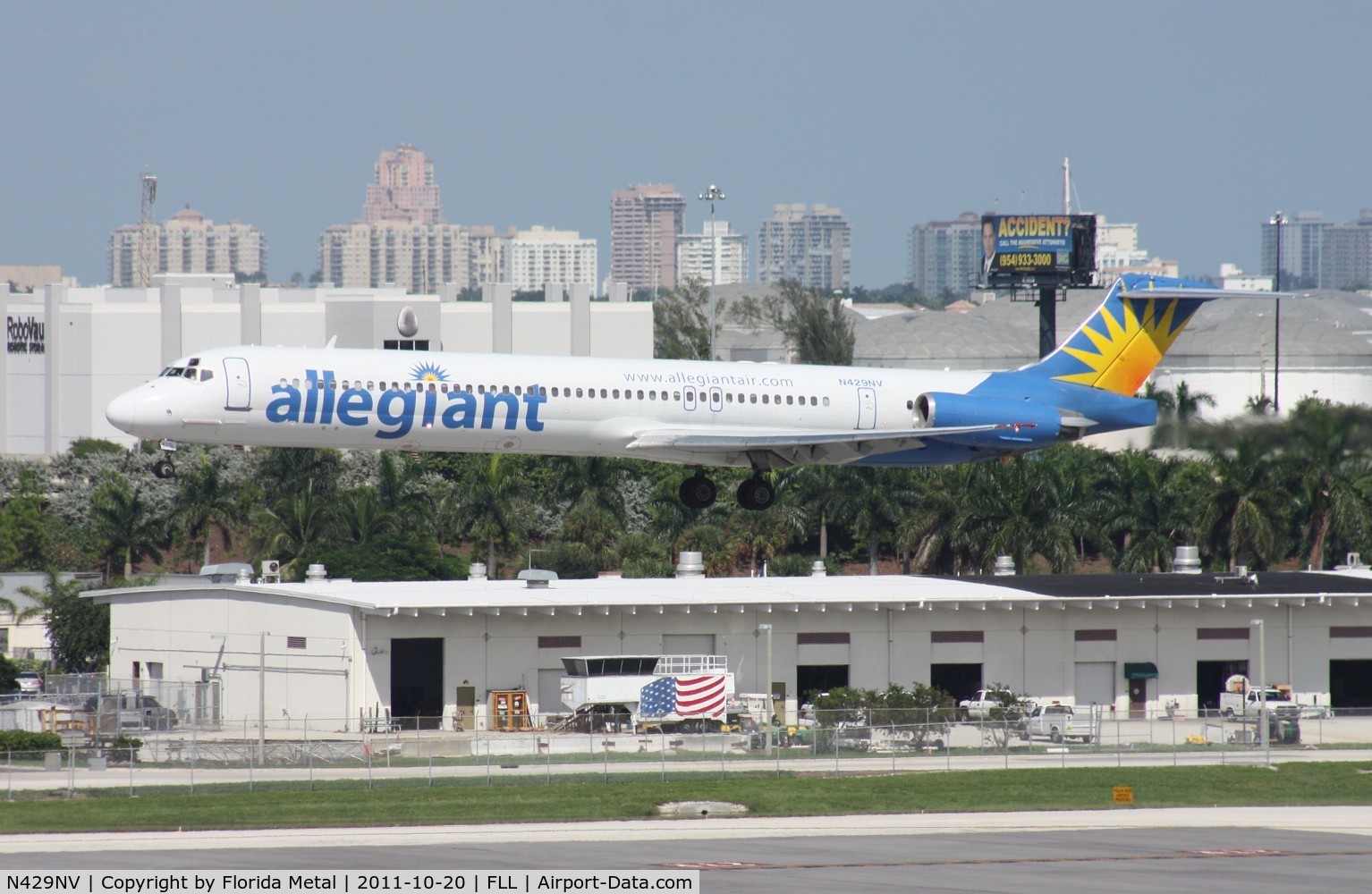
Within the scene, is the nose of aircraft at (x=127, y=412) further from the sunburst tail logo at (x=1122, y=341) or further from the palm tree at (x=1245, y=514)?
the palm tree at (x=1245, y=514)

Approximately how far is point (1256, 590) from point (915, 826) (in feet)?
105

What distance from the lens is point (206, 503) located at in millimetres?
93688

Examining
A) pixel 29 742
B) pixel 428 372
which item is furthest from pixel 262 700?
pixel 428 372

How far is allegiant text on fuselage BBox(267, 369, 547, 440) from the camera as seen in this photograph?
149 feet

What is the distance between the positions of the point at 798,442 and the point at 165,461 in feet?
52.3

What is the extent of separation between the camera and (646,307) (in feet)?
454

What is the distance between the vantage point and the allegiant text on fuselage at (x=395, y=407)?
45469 millimetres

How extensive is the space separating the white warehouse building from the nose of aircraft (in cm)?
8058

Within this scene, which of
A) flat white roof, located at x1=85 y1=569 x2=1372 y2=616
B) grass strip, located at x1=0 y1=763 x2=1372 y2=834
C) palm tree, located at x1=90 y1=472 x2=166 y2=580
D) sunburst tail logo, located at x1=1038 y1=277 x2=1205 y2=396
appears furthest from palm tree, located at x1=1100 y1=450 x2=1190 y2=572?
palm tree, located at x1=90 y1=472 x2=166 y2=580

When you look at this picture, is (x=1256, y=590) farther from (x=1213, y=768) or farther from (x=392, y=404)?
(x=392, y=404)

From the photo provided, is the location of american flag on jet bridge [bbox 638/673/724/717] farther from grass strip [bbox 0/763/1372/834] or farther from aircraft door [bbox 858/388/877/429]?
grass strip [bbox 0/763/1372/834]

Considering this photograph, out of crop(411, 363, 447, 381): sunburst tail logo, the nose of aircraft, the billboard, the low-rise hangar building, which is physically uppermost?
the billboard

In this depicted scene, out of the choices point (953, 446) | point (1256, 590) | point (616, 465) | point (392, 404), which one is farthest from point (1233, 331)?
point (392, 404)

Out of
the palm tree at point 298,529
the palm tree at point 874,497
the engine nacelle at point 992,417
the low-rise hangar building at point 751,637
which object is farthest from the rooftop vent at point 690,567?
the palm tree at point 298,529
